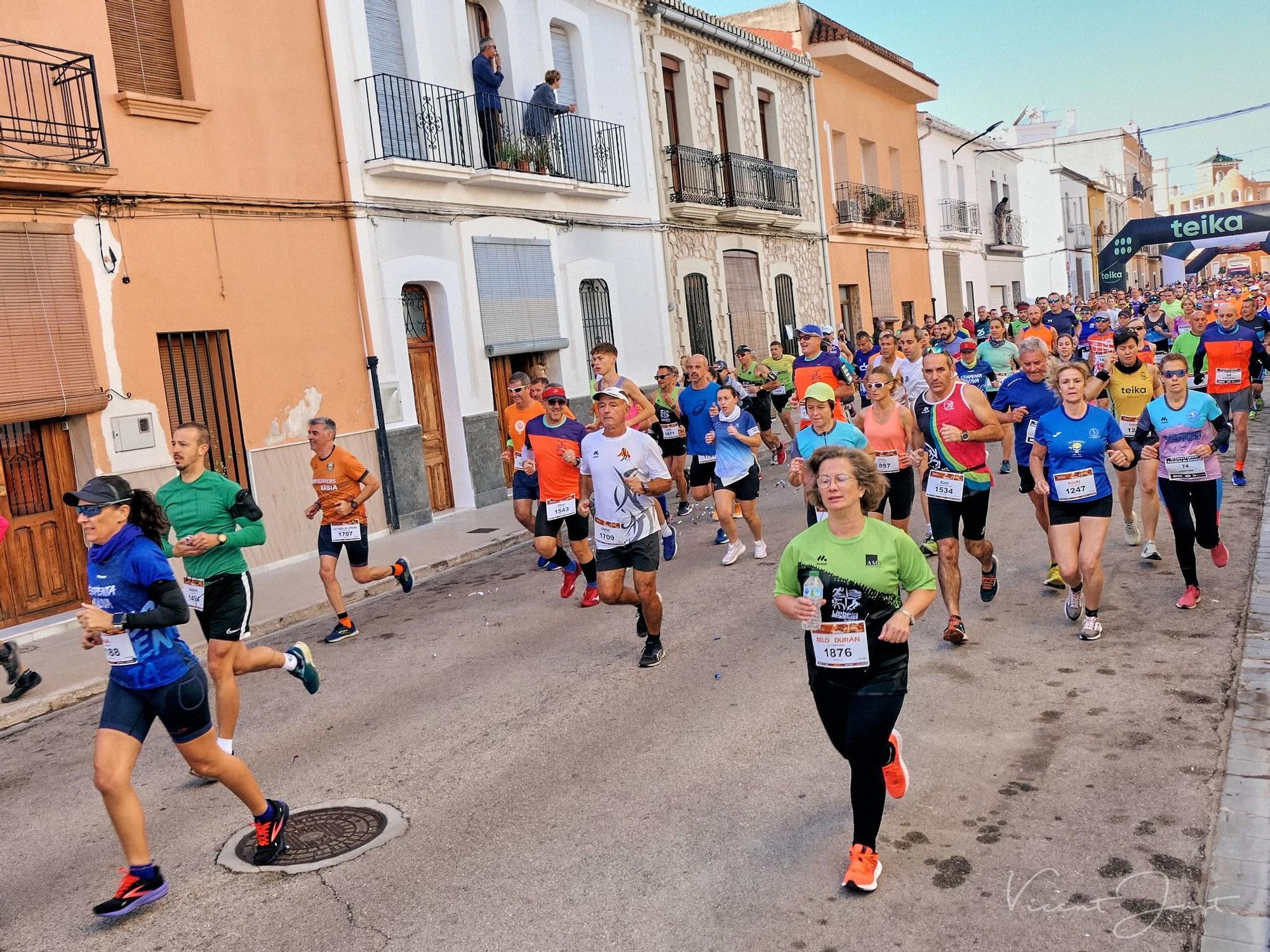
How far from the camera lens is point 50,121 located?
10.2 m

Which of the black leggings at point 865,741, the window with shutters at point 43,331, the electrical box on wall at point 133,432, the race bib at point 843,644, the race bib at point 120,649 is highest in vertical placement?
the window with shutters at point 43,331

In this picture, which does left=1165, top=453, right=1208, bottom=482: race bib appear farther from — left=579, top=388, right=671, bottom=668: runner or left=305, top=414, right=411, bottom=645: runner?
left=305, top=414, right=411, bottom=645: runner

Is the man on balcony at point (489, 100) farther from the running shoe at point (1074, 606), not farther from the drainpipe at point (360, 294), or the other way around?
the running shoe at point (1074, 606)

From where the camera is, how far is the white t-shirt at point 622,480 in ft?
24.2

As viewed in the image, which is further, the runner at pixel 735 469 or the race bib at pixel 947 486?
the runner at pixel 735 469

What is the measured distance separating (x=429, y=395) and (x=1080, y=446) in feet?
33.3

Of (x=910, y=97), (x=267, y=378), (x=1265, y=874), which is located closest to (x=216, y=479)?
(x=1265, y=874)

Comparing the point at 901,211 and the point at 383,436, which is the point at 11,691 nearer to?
the point at 383,436

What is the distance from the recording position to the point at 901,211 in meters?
31.8

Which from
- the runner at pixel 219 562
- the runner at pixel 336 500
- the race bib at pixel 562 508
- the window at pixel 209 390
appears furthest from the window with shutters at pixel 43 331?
the runner at pixel 219 562

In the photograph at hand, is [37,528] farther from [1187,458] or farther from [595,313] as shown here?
[595,313]

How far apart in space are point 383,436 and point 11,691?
6423 millimetres

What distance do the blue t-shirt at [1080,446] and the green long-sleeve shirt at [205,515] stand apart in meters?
4.83

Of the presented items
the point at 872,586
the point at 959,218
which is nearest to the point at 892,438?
the point at 872,586
